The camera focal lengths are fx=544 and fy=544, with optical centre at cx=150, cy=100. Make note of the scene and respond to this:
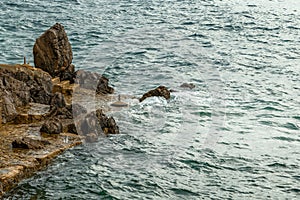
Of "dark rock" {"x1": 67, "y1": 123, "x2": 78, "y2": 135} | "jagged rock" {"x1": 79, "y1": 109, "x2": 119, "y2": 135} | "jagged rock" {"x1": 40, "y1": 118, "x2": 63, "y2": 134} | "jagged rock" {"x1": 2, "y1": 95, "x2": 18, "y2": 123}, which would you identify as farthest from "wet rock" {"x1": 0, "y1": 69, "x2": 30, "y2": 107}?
"jagged rock" {"x1": 79, "y1": 109, "x2": 119, "y2": 135}

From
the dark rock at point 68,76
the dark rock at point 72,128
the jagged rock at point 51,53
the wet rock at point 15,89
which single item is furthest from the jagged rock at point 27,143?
the jagged rock at point 51,53

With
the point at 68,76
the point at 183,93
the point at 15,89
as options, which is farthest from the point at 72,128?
the point at 183,93

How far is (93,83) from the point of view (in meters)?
37.5

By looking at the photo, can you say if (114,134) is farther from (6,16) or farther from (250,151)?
(6,16)

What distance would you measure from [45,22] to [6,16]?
4.82 metres

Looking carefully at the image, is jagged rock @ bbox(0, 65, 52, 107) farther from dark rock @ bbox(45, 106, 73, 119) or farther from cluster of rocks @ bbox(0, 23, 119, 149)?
dark rock @ bbox(45, 106, 73, 119)

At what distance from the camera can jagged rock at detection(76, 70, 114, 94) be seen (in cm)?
3722

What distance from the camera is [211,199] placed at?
23531 millimetres

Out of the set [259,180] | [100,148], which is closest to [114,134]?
[100,148]

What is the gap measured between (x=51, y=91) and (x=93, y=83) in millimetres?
4166

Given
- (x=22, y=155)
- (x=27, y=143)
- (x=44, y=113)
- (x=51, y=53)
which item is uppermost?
(x=51, y=53)

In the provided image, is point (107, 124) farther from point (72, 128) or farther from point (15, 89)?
point (15, 89)

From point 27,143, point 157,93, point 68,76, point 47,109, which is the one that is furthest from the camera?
point 68,76

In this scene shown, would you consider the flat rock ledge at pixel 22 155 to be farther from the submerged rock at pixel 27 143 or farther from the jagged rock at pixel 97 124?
the jagged rock at pixel 97 124
